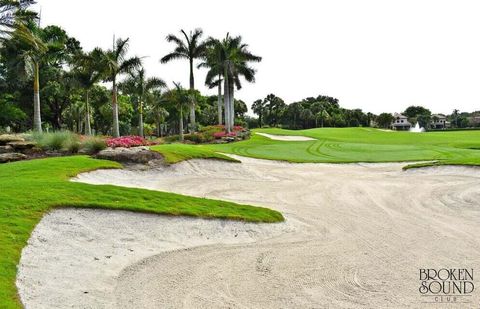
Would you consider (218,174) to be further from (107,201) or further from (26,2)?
(26,2)

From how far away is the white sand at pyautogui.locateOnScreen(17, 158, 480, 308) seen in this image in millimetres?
7152

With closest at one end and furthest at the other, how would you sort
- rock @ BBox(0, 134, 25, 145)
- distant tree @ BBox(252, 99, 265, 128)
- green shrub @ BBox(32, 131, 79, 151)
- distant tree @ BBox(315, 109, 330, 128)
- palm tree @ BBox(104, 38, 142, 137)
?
green shrub @ BBox(32, 131, 79, 151), rock @ BBox(0, 134, 25, 145), palm tree @ BBox(104, 38, 142, 137), distant tree @ BBox(315, 109, 330, 128), distant tree @ BBox(252, 99, 265, 128)

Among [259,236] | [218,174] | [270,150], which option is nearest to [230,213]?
[259,236]

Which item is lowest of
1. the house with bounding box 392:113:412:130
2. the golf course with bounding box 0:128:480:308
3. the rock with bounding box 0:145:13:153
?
the golf course with bounding box 0:128:480:308

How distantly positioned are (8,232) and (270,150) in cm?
2940

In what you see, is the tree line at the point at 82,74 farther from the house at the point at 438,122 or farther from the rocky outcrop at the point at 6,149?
the house at the point at 438,122

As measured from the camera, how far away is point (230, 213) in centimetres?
1262

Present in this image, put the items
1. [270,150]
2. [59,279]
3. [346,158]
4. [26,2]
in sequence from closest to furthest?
[59,279] < [26,2] < [346,158] < [270,150]

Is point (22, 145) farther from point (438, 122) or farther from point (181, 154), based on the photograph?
point (438, 122)

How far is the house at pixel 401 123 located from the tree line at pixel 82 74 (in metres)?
126

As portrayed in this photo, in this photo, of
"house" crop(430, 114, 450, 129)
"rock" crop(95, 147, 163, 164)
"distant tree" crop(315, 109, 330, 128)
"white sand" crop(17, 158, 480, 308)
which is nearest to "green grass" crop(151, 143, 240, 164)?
"rock" crop(95, 147, 163, 164)

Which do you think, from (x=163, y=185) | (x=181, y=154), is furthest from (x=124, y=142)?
(x=163, y=185)

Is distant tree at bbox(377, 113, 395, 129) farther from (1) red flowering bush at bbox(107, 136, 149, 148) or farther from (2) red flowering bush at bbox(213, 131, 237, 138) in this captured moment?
(1) red flowering bush at bbox(107, 136, 149, 148)
